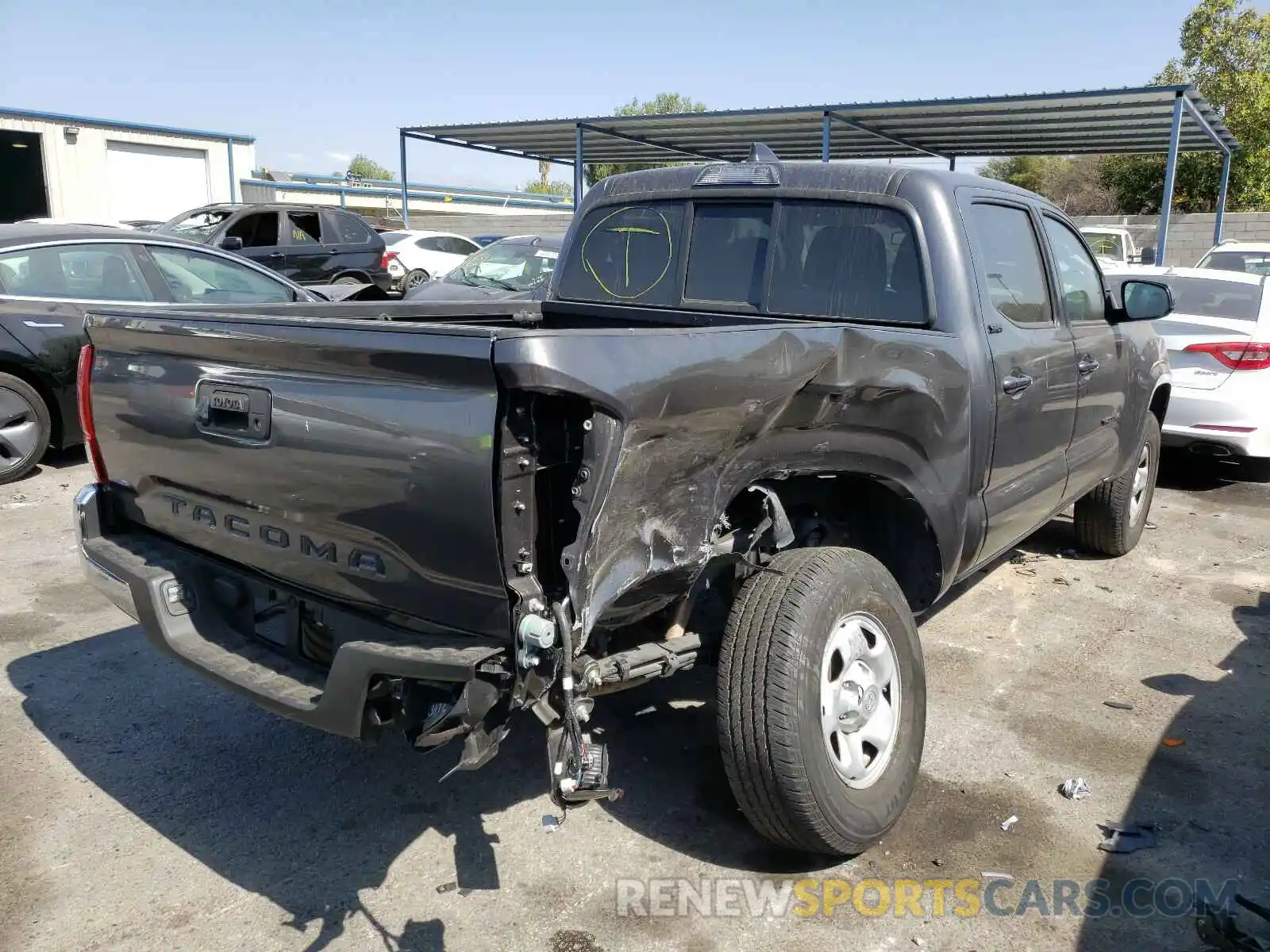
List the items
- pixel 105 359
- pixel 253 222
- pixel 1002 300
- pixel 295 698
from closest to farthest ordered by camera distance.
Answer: pixel 295 698 < pixel 105 359 < pixel 1002 300 < pixel 253 222

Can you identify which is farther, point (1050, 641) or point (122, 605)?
point (1050, 641)

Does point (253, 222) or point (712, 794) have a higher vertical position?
point (253, 222)

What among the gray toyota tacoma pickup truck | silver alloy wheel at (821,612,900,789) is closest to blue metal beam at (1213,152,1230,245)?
the gray toyota tacoma pickup truck

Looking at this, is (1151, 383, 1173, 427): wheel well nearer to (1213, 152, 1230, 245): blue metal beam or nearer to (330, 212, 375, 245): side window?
(330, 212, 375, 245): side window

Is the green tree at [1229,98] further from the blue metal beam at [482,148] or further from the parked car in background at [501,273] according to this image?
the parked car in background at [501,273]

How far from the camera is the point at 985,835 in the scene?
10.4ft

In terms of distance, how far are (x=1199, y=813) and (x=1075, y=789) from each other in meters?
0.38

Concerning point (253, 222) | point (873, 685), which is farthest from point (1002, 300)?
point (253, 222)

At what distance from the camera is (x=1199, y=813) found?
331cm

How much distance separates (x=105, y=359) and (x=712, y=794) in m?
2.44

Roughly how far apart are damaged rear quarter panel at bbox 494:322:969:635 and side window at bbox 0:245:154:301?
604 cm

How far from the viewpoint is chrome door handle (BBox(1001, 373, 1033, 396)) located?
3.72m

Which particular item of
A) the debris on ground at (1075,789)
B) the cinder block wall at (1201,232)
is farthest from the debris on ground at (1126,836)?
the cinder block wall at (1201,232)

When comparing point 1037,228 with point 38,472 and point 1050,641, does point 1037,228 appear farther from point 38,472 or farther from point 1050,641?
point 38,472
